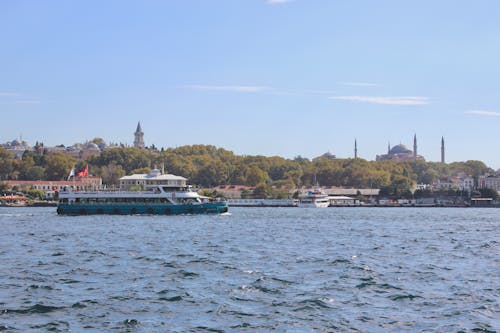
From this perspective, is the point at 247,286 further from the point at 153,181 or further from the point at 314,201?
the point at 314,201

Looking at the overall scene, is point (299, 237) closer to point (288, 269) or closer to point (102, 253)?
point (102, 253)

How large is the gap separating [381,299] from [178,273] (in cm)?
947

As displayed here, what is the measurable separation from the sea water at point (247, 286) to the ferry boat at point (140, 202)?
40.6 metres

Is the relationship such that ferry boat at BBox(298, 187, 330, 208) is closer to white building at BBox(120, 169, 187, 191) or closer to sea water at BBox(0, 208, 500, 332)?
white building at BBox(120, 169, 187, 191)

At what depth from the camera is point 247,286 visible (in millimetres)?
30219

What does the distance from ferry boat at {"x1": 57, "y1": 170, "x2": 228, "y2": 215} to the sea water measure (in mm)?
40616

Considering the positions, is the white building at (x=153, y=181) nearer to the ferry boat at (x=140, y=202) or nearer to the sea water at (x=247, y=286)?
the ferry boat at (x=140, y=202)

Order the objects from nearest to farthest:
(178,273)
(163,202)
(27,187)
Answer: (178,273), (163,202), (27,187)

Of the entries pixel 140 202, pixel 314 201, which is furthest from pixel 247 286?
pixel 314 201

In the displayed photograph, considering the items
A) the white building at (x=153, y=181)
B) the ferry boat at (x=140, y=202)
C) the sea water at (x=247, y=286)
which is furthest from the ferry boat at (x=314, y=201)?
the sea water at (x=247, y=286)

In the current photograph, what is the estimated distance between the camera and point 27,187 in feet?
652

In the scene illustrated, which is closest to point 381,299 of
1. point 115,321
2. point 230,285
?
point 230,285

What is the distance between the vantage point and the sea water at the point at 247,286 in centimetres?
2409

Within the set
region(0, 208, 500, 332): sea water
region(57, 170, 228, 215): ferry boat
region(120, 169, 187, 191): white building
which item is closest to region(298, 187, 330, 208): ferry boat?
region(120, 169, 187, 191): white building
